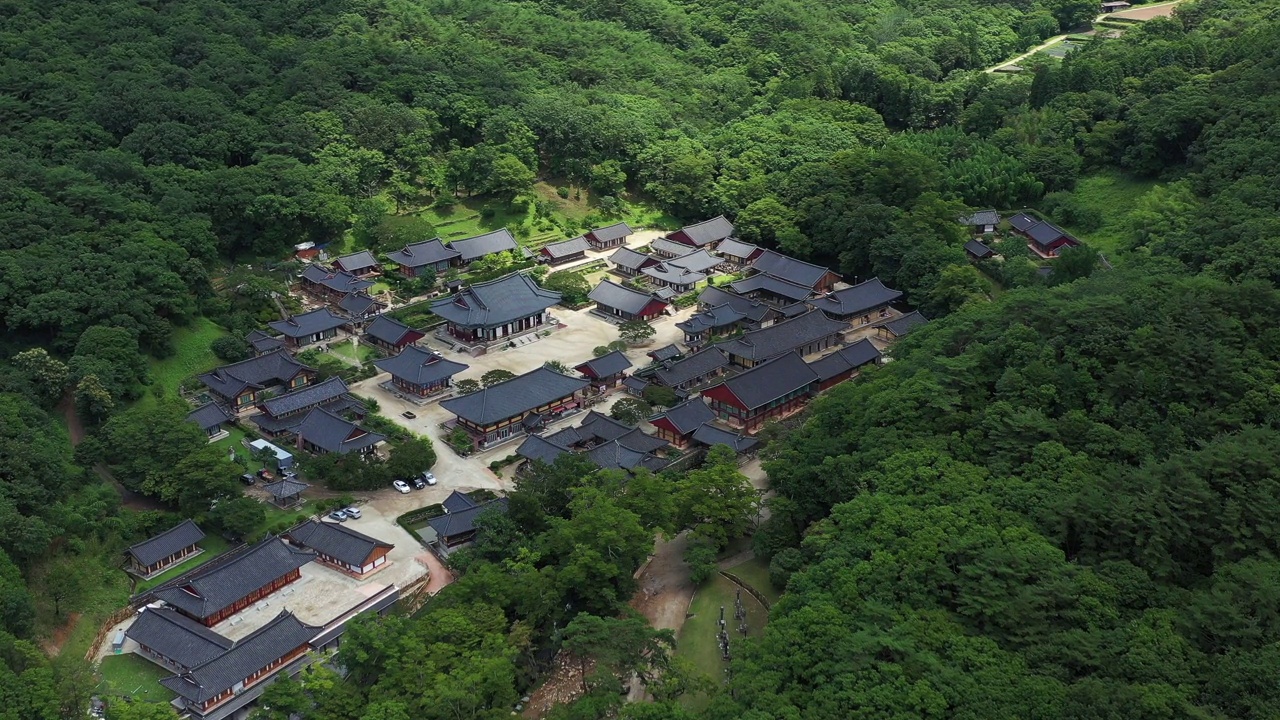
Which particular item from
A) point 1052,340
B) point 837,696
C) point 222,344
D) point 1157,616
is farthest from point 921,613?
point 222,344

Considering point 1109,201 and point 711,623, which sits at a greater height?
point 711,623

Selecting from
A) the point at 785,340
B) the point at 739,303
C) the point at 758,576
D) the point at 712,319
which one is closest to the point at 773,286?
the point at 739,303

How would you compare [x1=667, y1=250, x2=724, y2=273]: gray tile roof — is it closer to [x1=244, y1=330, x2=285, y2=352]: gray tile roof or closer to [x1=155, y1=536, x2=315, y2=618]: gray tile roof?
[x1=244, y1=330, x2=285, y2=352]: gray tile roof

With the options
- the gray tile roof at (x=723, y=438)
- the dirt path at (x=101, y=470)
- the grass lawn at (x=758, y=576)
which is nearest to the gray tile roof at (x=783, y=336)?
the gray tile roof at (x=723, y=438)

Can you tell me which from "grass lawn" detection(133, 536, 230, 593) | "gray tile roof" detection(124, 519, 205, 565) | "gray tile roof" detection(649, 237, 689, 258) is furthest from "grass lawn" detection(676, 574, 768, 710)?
"gray tile roof" detection(649, 237, 689, 258)

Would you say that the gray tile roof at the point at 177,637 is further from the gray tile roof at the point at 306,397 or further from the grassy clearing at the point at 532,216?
the grassy clearing at the point at 532,216

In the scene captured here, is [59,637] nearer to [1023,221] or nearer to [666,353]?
[666,353]
